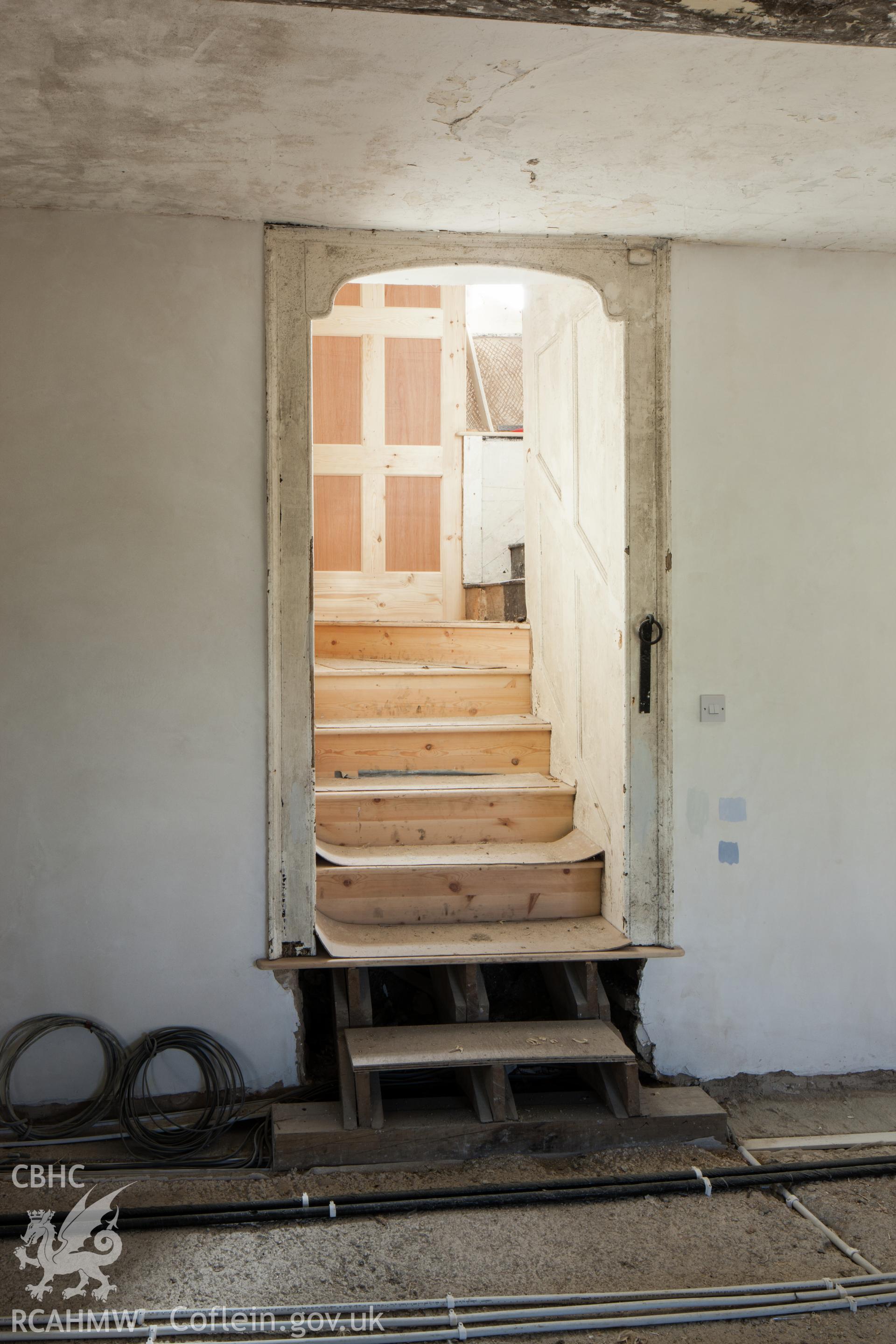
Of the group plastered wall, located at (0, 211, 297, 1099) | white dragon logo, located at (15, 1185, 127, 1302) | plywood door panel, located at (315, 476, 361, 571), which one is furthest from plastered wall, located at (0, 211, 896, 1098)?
plywood door panel, located at (315, 476, 361, 571)

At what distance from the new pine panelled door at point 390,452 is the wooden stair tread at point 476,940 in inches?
102

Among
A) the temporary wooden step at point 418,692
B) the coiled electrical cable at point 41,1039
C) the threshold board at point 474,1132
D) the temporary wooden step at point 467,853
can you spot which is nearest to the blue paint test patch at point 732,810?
the temporary wooden step at point 467,853

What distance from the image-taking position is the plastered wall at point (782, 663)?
11.8 ft

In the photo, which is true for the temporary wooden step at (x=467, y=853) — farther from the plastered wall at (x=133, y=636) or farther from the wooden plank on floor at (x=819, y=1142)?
the wooden plank on floor at (x=819, y=1142)

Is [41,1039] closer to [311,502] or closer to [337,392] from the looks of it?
[311,502]

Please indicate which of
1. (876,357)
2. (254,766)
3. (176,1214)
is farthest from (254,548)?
(876,357)

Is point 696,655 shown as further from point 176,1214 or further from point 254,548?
point 176,1214

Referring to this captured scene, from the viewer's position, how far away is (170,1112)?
3.29 metres

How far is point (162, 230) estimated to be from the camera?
10.8 ft

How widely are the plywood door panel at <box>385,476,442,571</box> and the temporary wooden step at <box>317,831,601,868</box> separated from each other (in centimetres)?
240

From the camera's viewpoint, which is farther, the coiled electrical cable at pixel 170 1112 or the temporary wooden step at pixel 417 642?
the temporary wooden step at pixel 417 642

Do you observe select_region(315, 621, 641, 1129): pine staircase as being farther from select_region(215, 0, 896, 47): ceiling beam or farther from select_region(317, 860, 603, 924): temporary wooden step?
select_region(215, 0, 896, 47): ceiling beam

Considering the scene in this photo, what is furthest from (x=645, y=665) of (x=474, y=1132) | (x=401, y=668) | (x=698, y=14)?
(x=698, y=14)

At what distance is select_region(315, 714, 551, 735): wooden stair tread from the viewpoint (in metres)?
4.34
